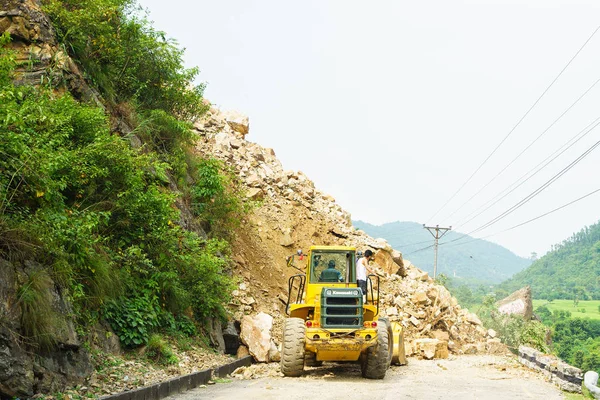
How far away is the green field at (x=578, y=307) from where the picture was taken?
4985 inches

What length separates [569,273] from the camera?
18488 centimetres

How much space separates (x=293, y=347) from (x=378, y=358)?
192 centimetres

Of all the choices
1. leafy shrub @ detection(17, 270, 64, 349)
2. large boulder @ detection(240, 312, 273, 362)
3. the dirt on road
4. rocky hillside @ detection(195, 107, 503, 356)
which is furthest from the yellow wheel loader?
leafy shrub @ detection(17, 270, 64, 349)

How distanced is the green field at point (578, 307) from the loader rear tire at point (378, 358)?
121 meters

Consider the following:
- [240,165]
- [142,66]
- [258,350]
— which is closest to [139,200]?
[258,350]

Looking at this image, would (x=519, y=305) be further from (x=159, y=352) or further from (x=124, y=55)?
(x=159, y=352)

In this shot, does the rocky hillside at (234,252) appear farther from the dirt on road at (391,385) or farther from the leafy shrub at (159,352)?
the dirt on road at (391,385)

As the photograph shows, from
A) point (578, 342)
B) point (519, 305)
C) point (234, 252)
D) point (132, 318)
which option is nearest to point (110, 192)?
point (132, 318)

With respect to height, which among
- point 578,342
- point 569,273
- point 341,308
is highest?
point 569,273

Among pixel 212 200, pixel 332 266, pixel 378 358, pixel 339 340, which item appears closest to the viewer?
pixel 339 340

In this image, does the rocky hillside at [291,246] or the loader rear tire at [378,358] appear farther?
the rocky hillside at [291,246]

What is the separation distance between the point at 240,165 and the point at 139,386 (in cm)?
1855

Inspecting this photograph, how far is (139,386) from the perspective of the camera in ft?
31.5

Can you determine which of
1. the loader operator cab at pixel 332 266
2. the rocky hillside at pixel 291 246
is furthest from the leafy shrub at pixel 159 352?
the rocky hillside at pixel 291 246
